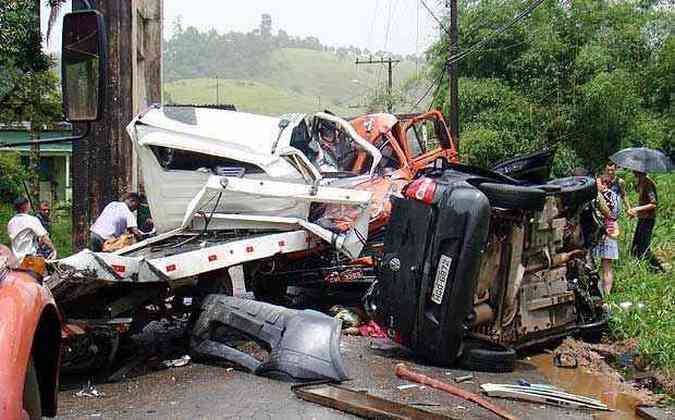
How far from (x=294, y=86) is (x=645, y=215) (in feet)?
527

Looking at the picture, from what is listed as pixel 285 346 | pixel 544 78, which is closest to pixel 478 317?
pixel 285 346

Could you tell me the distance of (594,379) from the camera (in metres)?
7.12

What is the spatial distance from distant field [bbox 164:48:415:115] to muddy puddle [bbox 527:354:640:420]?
97.0 meters

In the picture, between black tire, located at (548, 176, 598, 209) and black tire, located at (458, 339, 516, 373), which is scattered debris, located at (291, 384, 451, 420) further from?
black tire, located at (548, 176, 598, 209)

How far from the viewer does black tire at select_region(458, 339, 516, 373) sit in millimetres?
6809

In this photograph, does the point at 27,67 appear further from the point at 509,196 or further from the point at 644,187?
the point at 509,196

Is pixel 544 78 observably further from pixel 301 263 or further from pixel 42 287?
pixel 42 287

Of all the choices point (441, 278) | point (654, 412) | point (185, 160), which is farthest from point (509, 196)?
point (185, 160)

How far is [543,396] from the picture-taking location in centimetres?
609

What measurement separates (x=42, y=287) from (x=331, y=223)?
Result: 5.54 m

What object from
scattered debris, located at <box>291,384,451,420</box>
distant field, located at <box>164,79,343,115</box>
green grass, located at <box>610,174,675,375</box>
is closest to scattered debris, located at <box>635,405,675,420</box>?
green grass, located at <box>610,174,675,375</box>

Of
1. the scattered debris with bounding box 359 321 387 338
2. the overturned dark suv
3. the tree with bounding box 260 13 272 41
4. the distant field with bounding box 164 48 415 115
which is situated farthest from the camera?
the tree with bounding box 260 13 272 41

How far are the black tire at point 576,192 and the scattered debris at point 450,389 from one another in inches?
83.4

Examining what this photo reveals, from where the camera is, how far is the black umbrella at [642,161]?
1028 centimetres
